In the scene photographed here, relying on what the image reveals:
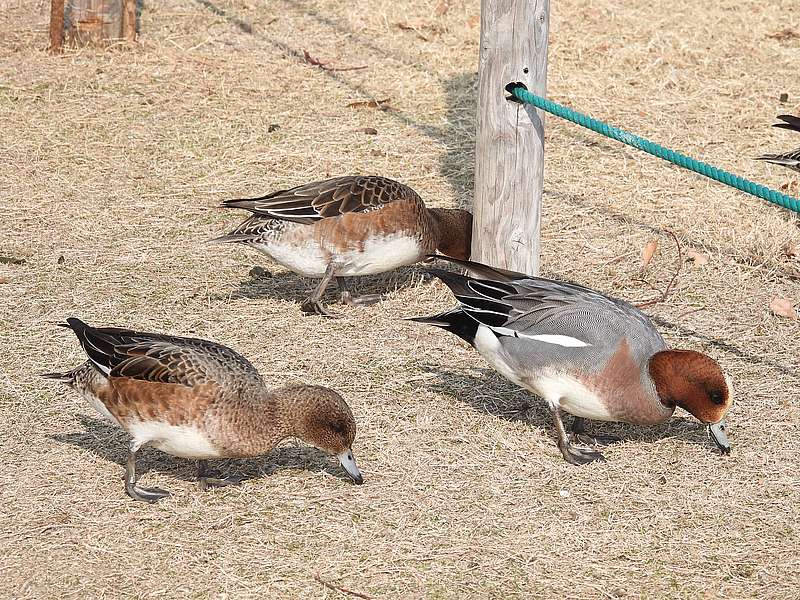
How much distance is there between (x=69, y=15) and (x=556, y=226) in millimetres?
4518

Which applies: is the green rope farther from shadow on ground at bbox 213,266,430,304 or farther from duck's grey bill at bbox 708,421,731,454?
shadow on ground at bbox 213,266,430,304

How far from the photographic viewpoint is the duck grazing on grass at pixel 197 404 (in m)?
3.82

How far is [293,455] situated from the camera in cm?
434

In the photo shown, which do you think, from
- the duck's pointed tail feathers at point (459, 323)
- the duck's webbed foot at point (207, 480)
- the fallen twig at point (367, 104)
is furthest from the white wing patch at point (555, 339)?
the fallen twig at point (367, 104)

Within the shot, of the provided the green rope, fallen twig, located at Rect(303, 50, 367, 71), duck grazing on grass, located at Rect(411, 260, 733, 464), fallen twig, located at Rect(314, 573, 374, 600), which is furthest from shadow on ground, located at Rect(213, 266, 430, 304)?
fallen twig, located at Rect(303, 50, 367, 71)

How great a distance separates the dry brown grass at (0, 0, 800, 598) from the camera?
12.3ft

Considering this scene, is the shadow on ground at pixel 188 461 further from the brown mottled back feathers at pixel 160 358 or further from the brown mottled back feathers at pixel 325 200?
the brown mottled back feathers at pixel 325 200

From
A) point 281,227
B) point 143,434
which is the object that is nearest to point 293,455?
point 143,434

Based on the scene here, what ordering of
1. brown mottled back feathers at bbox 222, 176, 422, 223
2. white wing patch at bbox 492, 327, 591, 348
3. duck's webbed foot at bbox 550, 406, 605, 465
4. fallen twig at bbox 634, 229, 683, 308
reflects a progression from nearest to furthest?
white wing patch at bbox 492, 327, 591, 348 → duck's webbed foot at bbox 550, 406, 605, 465 → brown mottled back feathers at bbox 222, 176, 422, 223 → fallen twig at bbox 634, 229, 683, 308

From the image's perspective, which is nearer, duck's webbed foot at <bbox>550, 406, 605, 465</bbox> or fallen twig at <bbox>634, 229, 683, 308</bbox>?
duck's webbed foot at <bbox>550, 406, 605, 465</bbox>

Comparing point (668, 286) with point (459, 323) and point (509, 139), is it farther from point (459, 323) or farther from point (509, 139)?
point (459, 323)

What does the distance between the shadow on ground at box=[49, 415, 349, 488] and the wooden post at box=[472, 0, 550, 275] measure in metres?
1.66

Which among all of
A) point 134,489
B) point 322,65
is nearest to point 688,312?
point 134,489

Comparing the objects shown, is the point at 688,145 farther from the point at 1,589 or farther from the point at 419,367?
the point at 1,589
